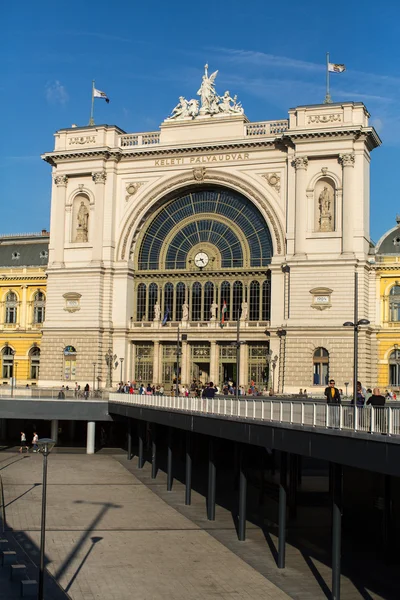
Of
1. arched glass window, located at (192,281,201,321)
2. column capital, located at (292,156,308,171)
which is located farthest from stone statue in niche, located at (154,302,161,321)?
column capital, located at (292,156,308,171)

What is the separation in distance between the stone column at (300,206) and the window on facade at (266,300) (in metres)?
5.28

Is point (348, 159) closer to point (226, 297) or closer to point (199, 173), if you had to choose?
point (199, 173)

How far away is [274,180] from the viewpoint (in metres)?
81.0

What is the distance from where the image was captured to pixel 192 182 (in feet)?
278

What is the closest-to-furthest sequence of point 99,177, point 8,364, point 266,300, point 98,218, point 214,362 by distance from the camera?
point 266,300
point 214,362
point 98,218
point 99,177
point 8,364

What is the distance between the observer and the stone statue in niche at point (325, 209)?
7831cm

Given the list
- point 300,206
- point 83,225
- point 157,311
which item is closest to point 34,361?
point 83,225

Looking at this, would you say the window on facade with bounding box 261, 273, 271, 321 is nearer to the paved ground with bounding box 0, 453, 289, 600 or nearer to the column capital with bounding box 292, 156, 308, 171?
the column capital with bounding box 292, 156, 308, 171

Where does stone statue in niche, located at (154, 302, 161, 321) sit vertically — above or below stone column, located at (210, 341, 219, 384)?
above

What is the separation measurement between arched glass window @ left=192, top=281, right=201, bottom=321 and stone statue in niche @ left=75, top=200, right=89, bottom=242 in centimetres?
1259

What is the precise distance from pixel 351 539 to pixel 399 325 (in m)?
39.5

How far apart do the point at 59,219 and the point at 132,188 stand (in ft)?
27.7

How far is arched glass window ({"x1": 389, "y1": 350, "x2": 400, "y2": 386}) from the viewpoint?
78188 millimetres

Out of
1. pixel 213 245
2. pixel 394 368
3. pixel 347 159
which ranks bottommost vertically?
pixel 394 368
